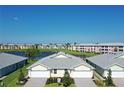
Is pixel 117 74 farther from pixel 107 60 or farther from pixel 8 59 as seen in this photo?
pixel 8 59

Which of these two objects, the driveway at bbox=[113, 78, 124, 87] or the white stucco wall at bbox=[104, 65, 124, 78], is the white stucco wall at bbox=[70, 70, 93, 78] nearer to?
the white stucco wall at bbox=[104, 65, 124, 78]

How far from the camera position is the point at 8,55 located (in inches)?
308

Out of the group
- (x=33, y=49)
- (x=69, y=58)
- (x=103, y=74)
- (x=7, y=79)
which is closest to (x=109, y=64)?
(x=103, y=74)

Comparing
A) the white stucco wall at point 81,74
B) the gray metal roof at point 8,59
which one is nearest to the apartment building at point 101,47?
the white stucco wall at point 81,74

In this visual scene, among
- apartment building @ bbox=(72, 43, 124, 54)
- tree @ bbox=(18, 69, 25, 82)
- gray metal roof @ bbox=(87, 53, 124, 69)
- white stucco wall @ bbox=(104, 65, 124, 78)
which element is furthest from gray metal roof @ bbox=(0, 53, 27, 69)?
white stucco wall @ bbox=(104, 65, 124, 78)

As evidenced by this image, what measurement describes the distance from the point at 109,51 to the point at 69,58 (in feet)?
3.70

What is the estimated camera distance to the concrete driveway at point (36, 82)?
6312 millimetres

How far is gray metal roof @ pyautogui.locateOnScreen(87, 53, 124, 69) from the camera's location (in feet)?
22.6

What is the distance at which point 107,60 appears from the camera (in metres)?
7.28

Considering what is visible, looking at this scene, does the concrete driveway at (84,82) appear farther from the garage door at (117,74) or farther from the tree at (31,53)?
the tree at (31,53)

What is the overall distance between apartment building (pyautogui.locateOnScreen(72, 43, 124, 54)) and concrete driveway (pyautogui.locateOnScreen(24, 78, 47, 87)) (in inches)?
44.8

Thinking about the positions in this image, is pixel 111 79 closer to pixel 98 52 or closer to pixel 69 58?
pixel 98 52

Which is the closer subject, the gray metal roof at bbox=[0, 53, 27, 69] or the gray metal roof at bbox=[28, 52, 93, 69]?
the gray metal roof at bbox=[28, 52, 93, 69]
